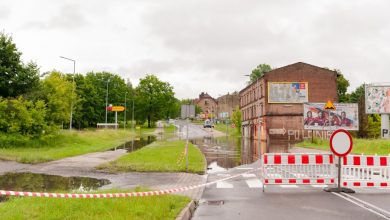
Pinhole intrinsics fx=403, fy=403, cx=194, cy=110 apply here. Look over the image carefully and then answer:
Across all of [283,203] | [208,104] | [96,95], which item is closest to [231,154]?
[283,203]

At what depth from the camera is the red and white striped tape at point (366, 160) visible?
12.3 meters

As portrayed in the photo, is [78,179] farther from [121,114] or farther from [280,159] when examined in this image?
[121,114]

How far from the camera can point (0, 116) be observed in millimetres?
28844

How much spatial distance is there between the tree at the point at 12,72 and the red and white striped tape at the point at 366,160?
28.9 meters

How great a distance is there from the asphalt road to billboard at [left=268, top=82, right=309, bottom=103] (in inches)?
1912

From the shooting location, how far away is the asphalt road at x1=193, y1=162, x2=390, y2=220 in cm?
855

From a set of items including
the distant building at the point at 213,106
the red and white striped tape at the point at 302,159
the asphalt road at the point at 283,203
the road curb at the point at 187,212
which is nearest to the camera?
the road curb at the point at 187,212

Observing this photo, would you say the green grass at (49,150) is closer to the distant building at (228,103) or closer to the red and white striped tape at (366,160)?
the red and white striped tape at (366,160)

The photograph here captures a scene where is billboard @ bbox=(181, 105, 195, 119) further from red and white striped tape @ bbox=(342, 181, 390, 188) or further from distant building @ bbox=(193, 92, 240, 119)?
distant building @ bbox=(193, 92, 240, 119)

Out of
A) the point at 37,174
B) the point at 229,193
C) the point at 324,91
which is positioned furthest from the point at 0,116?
the point at 324,91

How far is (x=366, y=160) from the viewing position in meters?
12.3

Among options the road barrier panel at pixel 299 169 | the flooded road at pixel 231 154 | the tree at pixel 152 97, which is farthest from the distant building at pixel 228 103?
the road barrier panel at pixel 299 169

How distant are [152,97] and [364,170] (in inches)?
3602

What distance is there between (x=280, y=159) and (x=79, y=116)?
69.6 m
